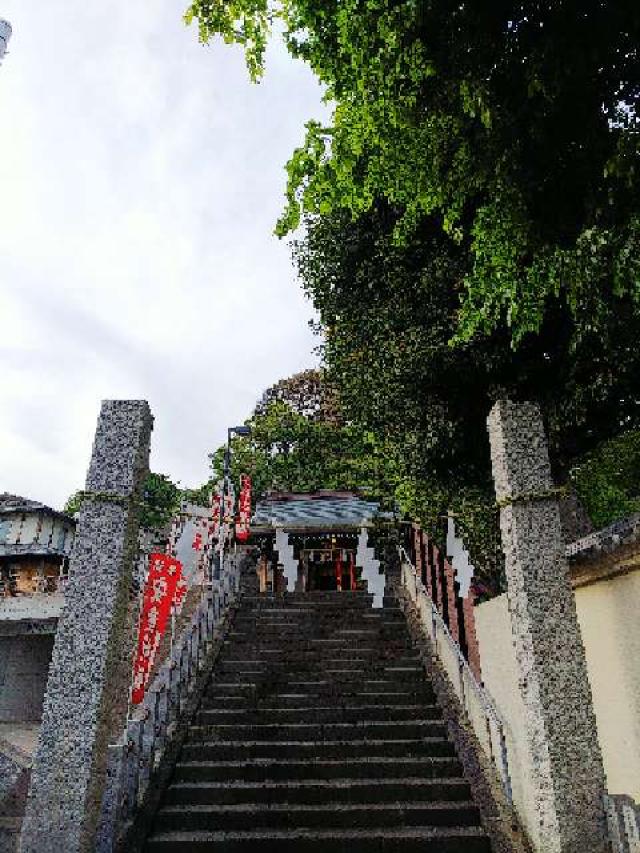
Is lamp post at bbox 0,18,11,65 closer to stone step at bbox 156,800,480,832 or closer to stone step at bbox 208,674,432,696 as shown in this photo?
stone step at bbox 208,674,432,696

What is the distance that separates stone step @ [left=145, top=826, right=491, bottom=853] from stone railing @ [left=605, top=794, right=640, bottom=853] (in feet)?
5.13

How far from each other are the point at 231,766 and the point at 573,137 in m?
8.11

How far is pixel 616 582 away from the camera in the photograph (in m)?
5.93

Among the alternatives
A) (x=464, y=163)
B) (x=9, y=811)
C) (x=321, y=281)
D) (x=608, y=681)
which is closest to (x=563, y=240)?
(x=464, y=163)

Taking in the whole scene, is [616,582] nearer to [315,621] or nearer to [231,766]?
[231,766]

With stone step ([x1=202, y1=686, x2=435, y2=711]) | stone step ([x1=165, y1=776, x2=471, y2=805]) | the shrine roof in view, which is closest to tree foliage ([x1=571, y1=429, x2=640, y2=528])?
the shrine roof

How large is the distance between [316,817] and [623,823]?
3010 millimetres

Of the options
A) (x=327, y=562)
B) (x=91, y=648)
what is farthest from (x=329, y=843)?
(x=327, y=562)

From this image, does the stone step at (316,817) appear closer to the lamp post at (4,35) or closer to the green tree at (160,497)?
the lamp post at (4,35)

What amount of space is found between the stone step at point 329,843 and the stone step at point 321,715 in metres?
2.24

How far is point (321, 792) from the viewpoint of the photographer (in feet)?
19.9

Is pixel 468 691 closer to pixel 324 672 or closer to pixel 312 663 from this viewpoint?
pixel 324 672

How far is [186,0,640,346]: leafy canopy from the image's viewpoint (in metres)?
5.29

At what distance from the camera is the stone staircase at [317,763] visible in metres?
5.40
